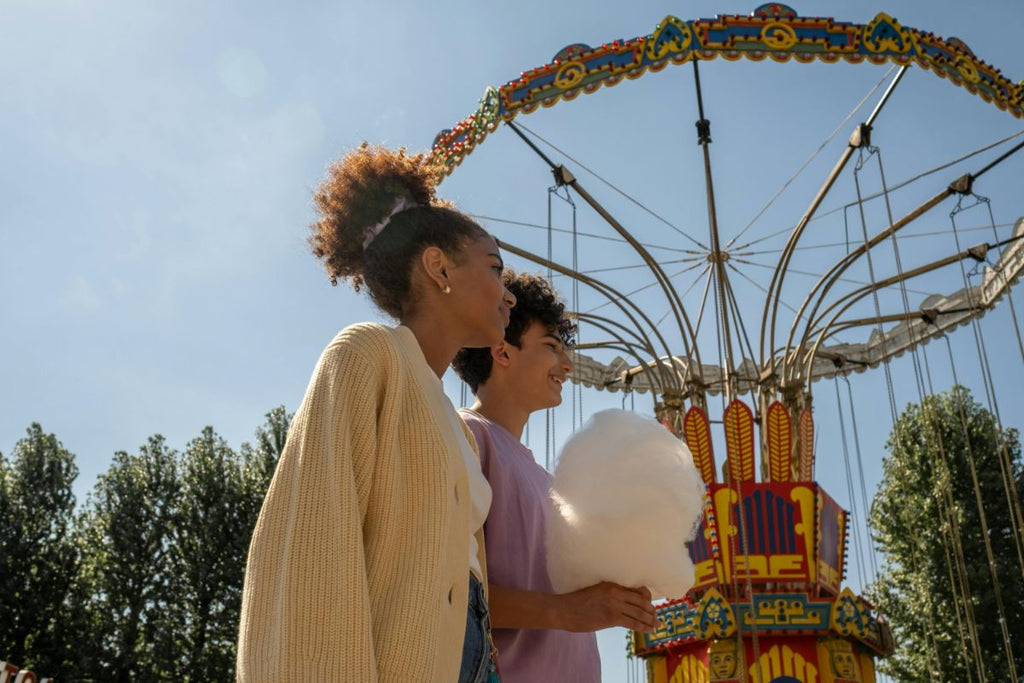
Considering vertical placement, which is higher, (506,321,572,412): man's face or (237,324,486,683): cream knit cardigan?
(506,321,572,412): man's face

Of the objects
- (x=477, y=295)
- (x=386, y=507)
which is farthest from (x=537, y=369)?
(x=386, y=507)

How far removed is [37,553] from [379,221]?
1763 cm

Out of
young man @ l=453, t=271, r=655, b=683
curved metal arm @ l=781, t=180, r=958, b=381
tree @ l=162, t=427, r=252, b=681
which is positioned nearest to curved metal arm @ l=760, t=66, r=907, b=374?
curved metal arm @ l=781, t=180, r=958, b=381

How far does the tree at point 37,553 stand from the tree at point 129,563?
16.4 inches

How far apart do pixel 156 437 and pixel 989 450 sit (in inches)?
625

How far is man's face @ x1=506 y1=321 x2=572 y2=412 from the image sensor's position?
2854 millimetres

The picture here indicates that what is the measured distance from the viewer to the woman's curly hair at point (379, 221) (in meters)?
2.16

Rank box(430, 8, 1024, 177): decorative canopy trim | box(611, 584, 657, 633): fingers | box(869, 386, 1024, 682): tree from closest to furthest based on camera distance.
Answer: box(611, 584, 657, 633): fingers, box(430, 8, 1024, 177): decorative canopy trim, box(869, 386, 1024, 682): tree

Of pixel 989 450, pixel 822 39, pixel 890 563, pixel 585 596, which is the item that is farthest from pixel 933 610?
pixel 585 596

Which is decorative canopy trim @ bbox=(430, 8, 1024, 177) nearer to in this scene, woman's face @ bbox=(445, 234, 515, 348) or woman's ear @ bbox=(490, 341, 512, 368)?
woman's ear @ bbox=(490, 341, 512, 368)

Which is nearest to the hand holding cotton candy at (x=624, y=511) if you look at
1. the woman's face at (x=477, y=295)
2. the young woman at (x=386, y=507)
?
the young woman at (x=386, y=507)

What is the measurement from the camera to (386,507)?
165 centimetres

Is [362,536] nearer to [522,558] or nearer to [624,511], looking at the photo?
[624,511]

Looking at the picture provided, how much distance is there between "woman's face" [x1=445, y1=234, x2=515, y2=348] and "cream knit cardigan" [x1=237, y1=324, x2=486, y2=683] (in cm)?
29
